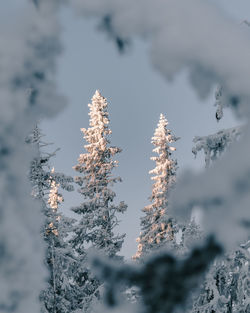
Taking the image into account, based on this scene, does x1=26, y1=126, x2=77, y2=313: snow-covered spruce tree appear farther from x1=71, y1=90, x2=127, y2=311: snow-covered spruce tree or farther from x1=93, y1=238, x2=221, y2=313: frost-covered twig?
x1=93, y1=238, x2=221, y2=313: frost-covered twig

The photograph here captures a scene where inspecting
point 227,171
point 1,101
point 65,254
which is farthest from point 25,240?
point 65,254

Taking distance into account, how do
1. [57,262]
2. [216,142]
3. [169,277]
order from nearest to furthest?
[169,277], [216,142], [57,262]

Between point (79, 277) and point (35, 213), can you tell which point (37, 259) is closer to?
point (35, 213)

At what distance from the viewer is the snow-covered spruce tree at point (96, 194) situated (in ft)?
63.4

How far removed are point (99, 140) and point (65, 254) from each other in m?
7.87

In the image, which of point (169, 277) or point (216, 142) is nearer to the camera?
point (169, 277)

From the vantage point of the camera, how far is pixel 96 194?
2036 centimetres

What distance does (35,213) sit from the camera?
1.28 m

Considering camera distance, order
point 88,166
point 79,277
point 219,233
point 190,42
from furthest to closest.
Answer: point 88,166, point 79,277, point 190,42, point 219,233

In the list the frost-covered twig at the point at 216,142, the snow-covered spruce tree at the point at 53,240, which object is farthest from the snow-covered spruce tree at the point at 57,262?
the frost-covered twig at the point at 216,142

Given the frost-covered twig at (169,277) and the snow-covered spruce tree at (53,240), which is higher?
the snow-covered spruce tree at (53,240)

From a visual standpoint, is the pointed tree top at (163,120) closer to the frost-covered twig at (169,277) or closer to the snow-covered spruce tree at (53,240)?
the snow-covered spruce tree at (53,240)

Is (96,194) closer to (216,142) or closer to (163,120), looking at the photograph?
(163,120)

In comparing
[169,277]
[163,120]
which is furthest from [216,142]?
[163,120]
